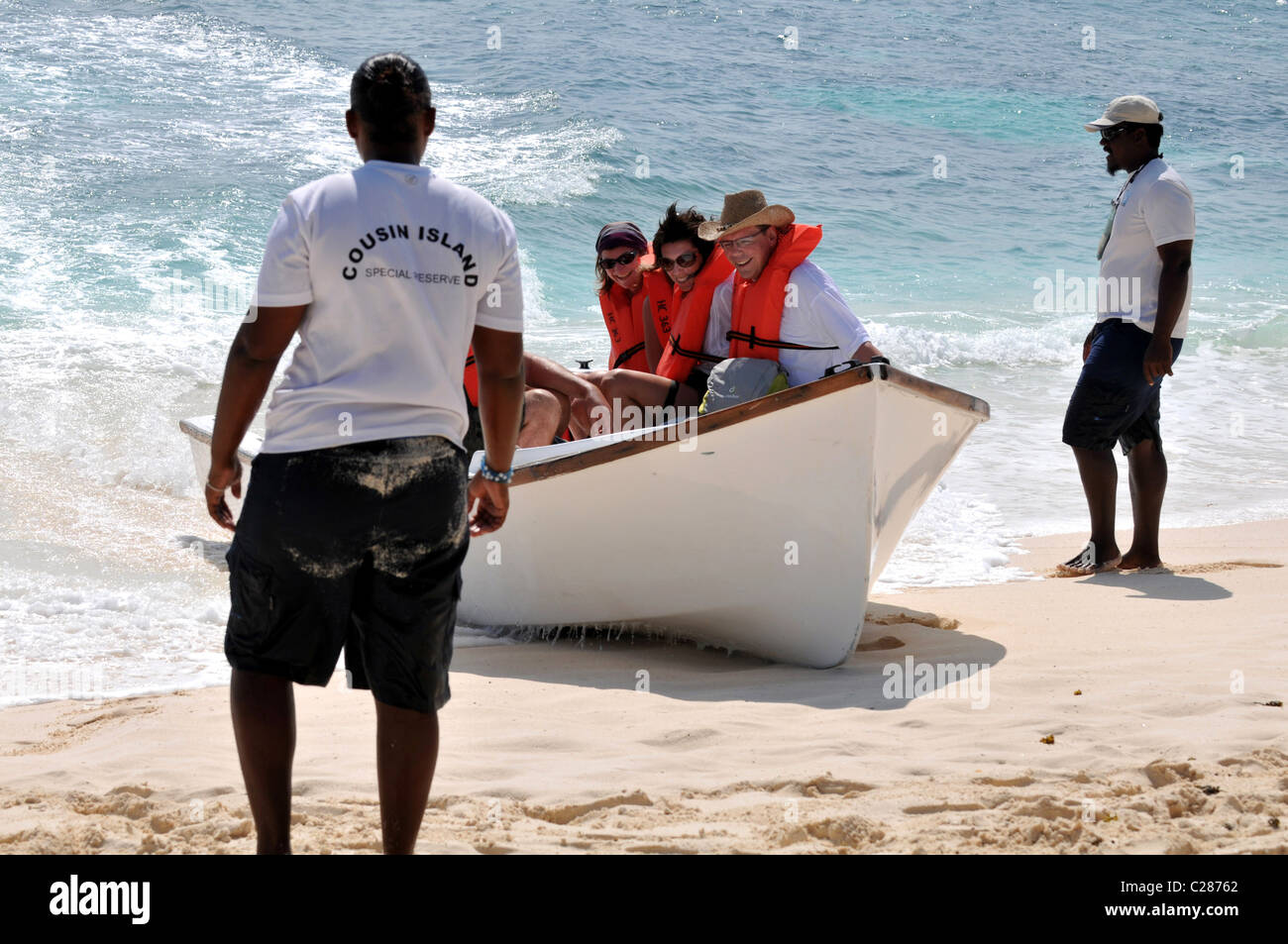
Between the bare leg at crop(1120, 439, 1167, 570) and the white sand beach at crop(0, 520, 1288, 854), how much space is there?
905 millimetres

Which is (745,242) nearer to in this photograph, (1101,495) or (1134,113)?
(1134,113)

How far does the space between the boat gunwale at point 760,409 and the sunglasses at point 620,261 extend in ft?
4.90

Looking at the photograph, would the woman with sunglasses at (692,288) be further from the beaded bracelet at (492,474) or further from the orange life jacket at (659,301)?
the beaded bracelet at (492,474)

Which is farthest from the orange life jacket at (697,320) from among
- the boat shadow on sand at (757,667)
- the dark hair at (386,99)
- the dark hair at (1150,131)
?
the dark hair at (386,99)

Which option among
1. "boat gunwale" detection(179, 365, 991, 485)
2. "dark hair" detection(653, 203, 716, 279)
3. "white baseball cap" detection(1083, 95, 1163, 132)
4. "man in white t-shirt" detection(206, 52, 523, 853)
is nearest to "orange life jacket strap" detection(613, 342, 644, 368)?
"dark hair" detection(653, 203, 716, 279)

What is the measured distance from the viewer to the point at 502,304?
8.87 ft

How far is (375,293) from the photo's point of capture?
2.47 meters

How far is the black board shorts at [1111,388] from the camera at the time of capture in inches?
241

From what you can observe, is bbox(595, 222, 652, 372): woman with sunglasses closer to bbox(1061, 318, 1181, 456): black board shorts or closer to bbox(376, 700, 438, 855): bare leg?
bbox(1061, 318, 1181, 456): black board shorts

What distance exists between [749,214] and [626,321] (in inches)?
51.7

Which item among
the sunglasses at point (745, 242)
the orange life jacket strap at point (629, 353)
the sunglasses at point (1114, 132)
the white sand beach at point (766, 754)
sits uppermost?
the sunglasses at point (1114, 132)
